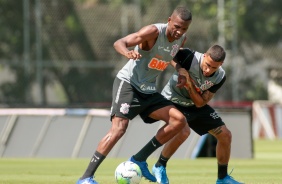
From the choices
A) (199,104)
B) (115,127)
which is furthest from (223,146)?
(115,127)

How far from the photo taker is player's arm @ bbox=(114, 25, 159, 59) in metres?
11.4

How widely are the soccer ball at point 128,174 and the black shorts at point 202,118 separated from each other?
1526mm

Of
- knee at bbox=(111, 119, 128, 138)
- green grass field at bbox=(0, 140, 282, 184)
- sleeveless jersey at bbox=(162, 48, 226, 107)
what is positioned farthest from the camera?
green grass field at bbox=(0, 140, 282, 184)

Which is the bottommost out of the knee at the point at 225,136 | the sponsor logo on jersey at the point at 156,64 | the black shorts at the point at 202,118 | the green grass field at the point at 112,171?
the green grass field at the point at 112,171

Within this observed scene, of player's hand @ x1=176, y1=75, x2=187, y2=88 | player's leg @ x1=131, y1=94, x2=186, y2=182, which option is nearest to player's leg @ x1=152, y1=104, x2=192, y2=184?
player's leg @ x1=131, y1=94, x2=186, y2=182

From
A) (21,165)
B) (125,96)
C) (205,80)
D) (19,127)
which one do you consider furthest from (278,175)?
(19,127)

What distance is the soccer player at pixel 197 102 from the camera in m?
12.9

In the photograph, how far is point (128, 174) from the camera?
1192 cm

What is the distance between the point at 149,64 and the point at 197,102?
1007 mm

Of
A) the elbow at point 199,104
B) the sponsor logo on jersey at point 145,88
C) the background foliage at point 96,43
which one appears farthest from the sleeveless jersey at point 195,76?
the background foliage at point 96,43

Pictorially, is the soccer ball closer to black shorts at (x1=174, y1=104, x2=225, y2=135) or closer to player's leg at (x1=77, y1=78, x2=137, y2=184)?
player's leg at (x1=77, y1=78, x2=137, y2=184)

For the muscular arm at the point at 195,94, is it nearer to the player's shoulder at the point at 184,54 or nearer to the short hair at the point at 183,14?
the player's shoulder at the point at 184,54

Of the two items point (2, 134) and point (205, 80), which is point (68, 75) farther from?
point (205, 80)

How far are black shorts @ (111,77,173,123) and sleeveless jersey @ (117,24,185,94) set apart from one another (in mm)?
78
